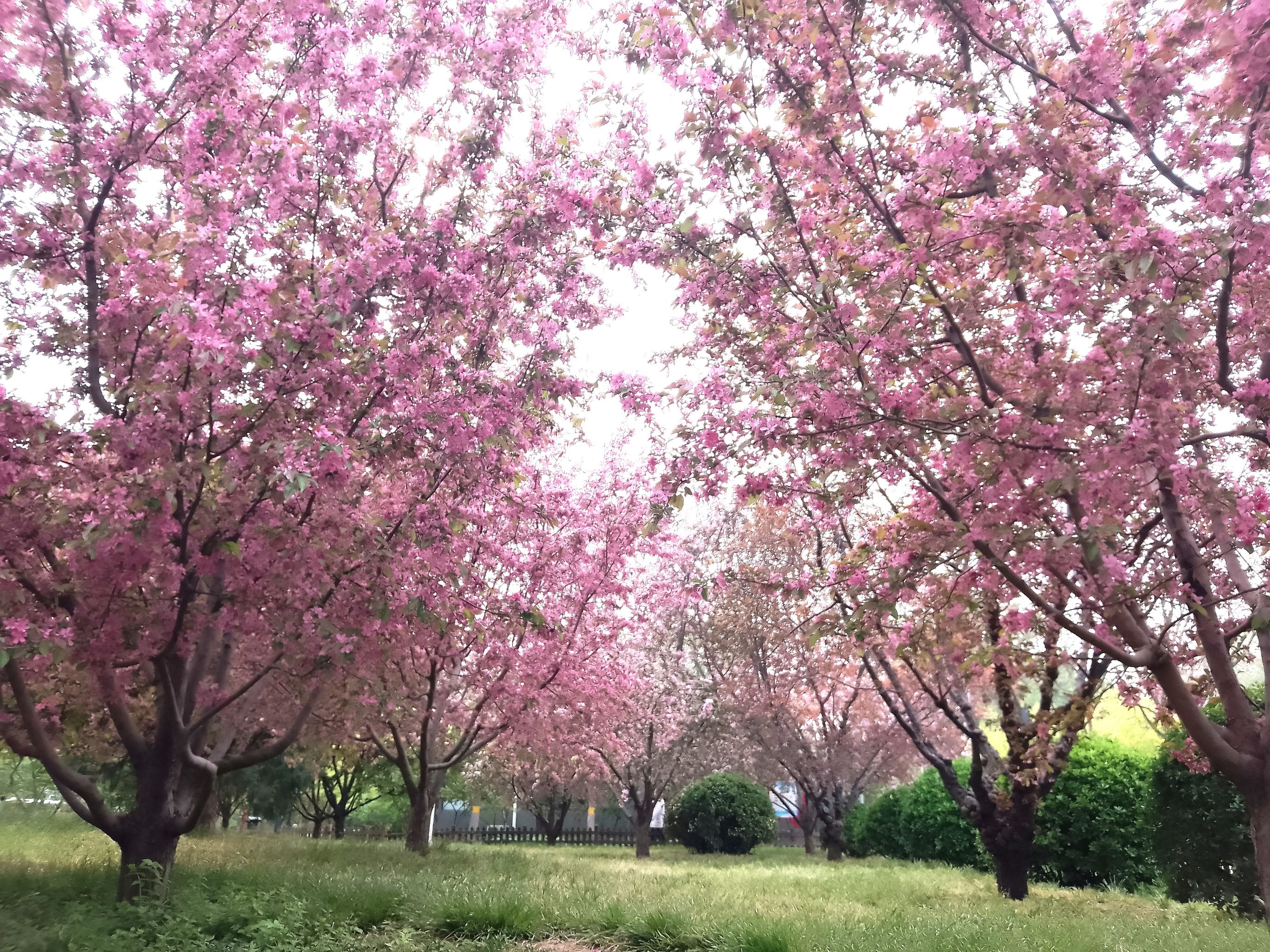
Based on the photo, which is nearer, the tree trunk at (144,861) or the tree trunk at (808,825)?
the tree trunk at (144,861)

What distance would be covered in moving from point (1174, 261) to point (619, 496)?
797 cm

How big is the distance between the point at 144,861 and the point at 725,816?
50.1ft

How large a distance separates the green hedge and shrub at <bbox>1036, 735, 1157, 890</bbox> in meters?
0.01

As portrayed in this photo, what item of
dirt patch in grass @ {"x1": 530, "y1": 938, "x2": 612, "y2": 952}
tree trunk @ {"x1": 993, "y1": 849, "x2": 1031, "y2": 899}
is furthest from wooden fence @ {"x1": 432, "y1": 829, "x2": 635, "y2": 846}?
dirt patch in grass @ {"x1": 530, "y1": 938, "x2": 612, "y2": 952}

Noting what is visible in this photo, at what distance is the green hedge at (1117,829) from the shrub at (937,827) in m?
0.02

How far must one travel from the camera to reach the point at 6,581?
4.51 m

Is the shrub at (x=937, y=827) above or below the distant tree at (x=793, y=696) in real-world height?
below

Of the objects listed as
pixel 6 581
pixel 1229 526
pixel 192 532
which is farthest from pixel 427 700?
pixel 1229 526

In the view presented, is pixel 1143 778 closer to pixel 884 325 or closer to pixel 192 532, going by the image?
pixel 884 325

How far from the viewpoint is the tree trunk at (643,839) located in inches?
→ 722

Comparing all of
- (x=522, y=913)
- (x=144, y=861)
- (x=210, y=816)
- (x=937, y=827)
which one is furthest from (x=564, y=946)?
(x=210, y=816)

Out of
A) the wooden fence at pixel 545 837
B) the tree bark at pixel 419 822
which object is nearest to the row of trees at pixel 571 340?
the tree bark at pixel 419 822

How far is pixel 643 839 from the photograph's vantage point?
18.8 meters

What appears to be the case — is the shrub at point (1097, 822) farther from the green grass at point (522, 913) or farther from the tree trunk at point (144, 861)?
the tree trunk at point (144, 861)
